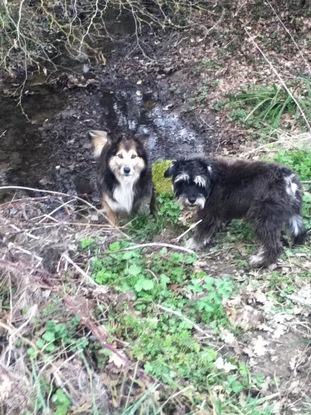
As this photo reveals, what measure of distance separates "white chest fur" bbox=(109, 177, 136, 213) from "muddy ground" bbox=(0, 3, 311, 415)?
0.49m

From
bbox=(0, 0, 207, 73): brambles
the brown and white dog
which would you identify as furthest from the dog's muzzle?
bbox=(0, 0, 207, 73): brambles

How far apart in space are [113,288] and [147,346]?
72cm

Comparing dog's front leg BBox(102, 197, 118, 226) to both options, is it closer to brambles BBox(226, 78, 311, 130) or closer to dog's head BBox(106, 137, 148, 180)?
dog's head BBox(106, 137, 148, 180)

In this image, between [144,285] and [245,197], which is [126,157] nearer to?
[245,197]

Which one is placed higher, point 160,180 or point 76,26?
point 76,26

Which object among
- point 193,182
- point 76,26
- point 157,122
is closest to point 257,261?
point 193,182

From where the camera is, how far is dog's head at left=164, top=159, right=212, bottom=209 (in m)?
5.83

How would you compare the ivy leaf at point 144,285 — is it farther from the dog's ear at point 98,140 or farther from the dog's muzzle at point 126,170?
the dog's ear at point 98,140

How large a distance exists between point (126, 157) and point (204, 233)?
1.33 m

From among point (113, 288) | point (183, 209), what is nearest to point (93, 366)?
point (113, 288)

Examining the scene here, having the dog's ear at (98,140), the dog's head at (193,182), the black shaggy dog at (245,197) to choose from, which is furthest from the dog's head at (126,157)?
the dog's head at (193,182)

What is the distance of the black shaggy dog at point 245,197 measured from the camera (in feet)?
18.4

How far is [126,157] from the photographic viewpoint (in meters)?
6.63

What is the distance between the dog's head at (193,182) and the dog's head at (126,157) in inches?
33.2
